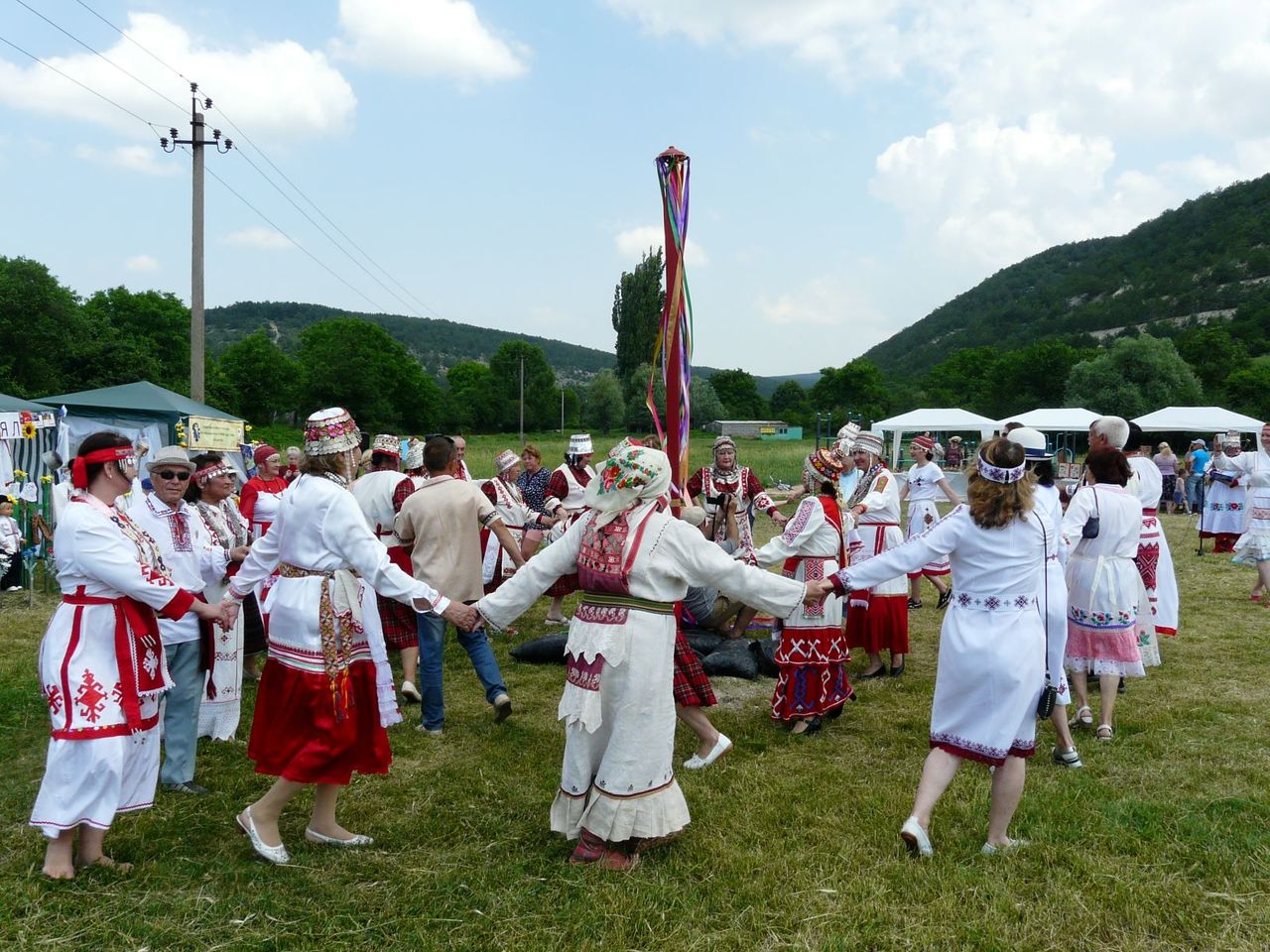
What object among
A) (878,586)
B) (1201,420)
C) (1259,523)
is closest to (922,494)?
(1259,523)

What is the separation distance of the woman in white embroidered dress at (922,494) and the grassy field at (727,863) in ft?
14.1

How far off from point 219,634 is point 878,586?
15.1 feet

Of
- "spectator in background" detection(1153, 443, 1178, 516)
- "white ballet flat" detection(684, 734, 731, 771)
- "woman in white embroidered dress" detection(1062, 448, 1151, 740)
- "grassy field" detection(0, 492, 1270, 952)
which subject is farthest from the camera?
"spectator in background" detection(1153, 443, 1178, 516)

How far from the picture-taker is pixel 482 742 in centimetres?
530

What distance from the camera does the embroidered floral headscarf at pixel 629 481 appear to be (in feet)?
12.0

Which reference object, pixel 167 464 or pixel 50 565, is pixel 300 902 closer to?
pixel 167 464

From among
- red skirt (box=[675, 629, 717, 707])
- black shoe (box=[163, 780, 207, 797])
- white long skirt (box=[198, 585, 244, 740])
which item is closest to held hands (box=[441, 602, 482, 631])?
red skirt (box=[675, 629, 717, 707])

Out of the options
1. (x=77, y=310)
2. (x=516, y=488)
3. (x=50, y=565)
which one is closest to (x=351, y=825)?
(x=516, y=488)

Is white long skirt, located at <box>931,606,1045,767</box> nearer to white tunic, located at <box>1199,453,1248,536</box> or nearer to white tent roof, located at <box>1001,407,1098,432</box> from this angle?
white tunic, located at <box>1199,453,1248,536</box>

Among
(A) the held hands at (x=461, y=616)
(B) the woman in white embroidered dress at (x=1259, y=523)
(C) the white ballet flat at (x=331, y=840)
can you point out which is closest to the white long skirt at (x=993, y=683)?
(A) the held hands at (x=461, y=616)

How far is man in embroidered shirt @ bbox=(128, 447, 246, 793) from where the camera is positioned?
14.8 ft

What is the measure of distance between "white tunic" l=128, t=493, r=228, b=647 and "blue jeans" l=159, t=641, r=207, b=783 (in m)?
0.08

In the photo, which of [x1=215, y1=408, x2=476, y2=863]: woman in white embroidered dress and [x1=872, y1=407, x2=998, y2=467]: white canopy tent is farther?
[x1=872, y1=407, x2=998, y2=467]: white canopy tent

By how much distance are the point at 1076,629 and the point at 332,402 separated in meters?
66.2
